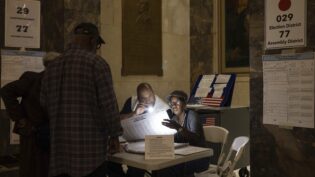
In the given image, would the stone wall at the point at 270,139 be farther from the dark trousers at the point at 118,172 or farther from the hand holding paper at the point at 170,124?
the dark trousers at the point at 118,172

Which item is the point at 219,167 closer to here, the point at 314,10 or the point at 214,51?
the point at 314,10

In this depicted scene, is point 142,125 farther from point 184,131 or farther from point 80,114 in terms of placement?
point 80,114

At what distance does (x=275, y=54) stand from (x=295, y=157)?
65 cm

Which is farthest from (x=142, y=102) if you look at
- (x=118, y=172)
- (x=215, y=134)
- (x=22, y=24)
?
(x=22, y=24)

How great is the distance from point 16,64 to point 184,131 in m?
1.76

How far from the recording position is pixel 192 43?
6.49 meters

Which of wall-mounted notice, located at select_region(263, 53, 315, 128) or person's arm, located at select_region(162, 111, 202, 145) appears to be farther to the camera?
person's arm, located at select_region(162, 111, 202, 145)

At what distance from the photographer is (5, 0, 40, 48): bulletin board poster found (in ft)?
11.7

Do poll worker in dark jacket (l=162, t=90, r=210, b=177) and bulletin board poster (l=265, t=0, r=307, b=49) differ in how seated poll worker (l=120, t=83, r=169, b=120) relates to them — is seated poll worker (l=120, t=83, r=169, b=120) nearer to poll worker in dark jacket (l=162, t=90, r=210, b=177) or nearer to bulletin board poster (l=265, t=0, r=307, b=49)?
poll worker in dark jacket (l=162, t=90, r=210, b=177)

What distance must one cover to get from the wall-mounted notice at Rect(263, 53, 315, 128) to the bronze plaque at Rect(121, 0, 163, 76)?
319 cm

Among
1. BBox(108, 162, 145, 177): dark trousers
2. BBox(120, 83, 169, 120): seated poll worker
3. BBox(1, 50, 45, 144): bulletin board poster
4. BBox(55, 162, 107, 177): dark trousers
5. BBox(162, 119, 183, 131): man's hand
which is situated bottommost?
BBox(108, 162, 145, 177): dark trousers

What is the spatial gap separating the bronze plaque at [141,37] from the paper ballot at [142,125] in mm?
2319

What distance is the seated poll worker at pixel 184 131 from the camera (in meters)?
3.17

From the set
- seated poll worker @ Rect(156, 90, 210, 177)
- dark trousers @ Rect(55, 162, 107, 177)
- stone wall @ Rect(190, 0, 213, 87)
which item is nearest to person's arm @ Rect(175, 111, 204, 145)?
seated poll worker @ Rect(156, 90, 210, 177)
